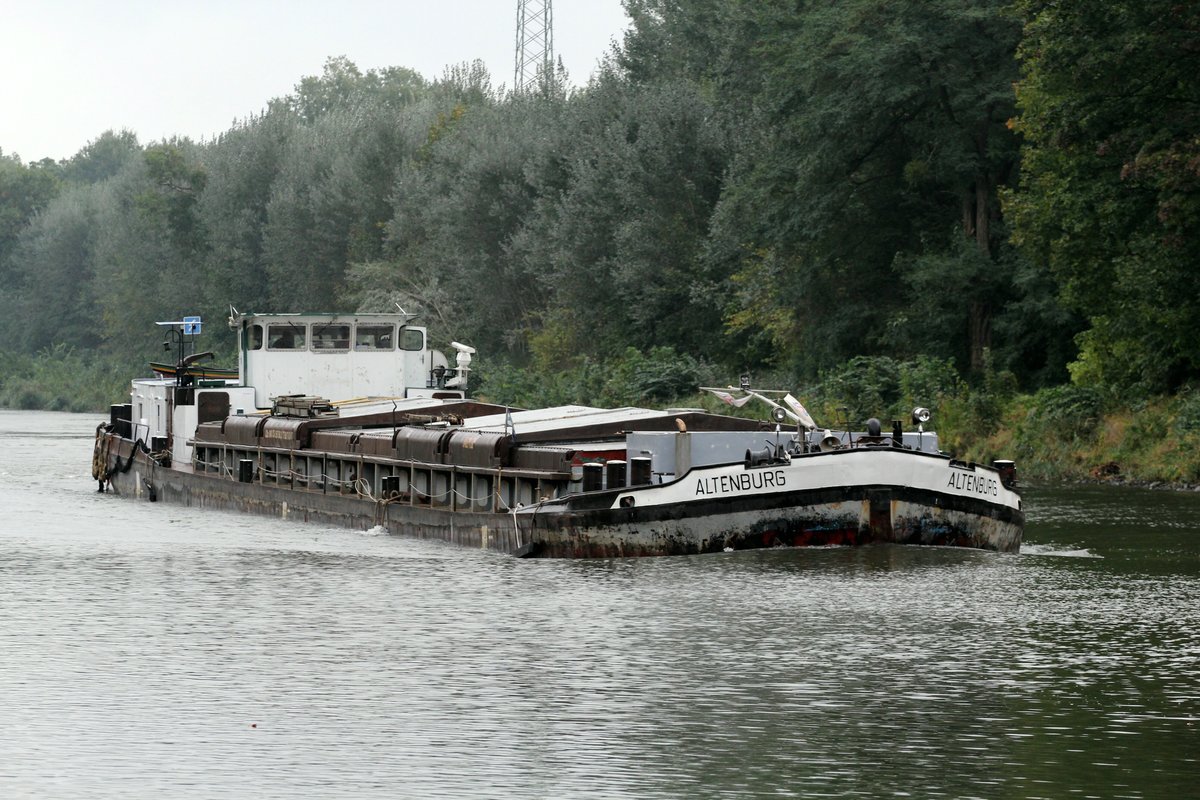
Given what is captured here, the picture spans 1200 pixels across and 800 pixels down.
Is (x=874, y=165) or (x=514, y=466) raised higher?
(x=874, y=165)

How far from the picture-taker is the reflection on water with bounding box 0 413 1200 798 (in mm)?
12070

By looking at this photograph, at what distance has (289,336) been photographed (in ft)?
123

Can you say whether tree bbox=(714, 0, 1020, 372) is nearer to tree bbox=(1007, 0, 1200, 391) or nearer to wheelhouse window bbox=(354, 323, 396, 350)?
tree bbox=(1007, 0, 1200, 391)

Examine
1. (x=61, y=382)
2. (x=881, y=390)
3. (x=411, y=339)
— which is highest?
(x=61, y=382)

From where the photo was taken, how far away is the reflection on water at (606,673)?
12.1 meters

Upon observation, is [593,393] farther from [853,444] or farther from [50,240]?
[50,240]

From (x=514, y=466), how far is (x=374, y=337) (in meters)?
12.3

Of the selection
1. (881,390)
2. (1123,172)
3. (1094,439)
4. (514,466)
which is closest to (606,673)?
(514,466)

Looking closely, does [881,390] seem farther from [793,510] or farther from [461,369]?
[793,510]

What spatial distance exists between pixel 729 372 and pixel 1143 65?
25502 millimetres

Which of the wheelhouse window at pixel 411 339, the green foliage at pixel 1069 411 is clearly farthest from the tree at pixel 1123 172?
the wheelhouse window at pixel 411 339

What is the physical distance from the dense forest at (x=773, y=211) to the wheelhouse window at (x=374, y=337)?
45.4 ft

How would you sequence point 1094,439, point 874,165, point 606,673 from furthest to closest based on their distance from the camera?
point 874,165 → point 1094,439 → point 606,673

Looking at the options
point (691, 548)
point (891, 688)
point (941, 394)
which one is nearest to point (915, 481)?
point (691, 548)
